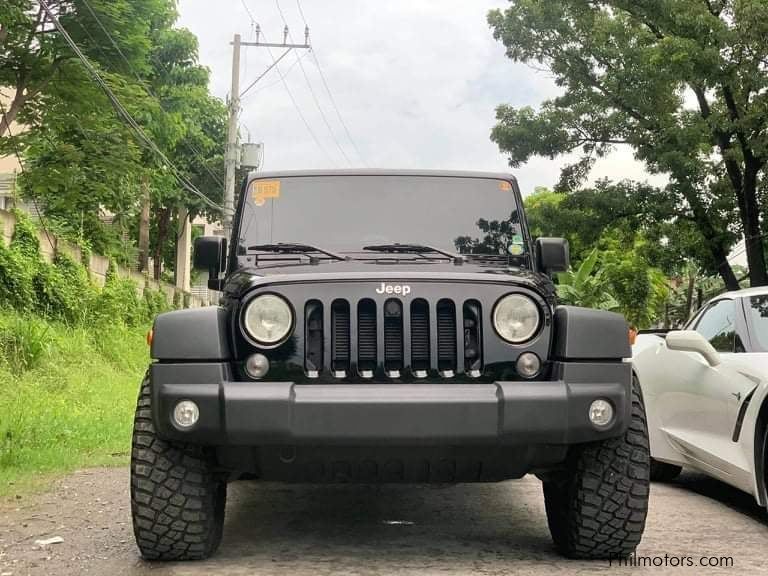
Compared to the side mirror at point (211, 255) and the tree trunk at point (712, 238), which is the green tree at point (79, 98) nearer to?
the side mirror at point (211, 255)

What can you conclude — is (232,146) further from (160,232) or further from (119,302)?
(160,232)

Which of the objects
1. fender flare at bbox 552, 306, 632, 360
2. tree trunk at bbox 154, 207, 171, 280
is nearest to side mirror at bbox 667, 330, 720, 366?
fender flare at bbox 552, 306, 632, 360

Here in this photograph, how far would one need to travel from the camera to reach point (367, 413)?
4.00 meters

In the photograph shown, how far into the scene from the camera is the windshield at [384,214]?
5.36 meters

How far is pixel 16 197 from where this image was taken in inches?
770

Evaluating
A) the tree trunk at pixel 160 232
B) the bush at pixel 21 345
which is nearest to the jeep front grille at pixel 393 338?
the bush at pixel 21 345

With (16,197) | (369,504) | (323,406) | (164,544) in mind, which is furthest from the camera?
(16,197)

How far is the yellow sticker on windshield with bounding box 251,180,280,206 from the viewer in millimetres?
5566

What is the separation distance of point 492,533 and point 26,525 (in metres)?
2.54

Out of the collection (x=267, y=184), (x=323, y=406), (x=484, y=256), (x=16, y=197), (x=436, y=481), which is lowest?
(x=436, y=481)

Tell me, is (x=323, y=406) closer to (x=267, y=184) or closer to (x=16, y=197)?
(x=267, y=184)

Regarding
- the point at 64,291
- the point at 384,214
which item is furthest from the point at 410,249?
the point at 64,291

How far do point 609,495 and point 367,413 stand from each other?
1177 millimetres

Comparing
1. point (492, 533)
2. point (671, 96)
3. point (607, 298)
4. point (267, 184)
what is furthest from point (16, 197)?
point (607, 298)
